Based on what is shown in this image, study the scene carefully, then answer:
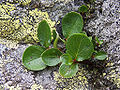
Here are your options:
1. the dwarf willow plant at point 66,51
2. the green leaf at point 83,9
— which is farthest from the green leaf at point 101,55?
the green leaf at point 83,9

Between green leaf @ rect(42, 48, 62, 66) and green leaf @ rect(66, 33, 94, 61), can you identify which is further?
green leaf @ rect(42, 48, 62, 66)

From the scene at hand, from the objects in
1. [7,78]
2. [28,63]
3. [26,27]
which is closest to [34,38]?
[26,27]

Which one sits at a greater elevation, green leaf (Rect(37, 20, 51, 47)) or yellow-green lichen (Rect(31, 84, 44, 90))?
green leaf (Rect(37, 20, 51, 47))

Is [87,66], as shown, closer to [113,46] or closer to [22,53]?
[113,46]

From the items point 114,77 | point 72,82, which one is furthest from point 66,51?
point 114,77

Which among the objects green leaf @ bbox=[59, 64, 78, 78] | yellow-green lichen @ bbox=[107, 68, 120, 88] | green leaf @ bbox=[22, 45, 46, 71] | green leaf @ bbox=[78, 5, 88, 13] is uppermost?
green leaf @ bbox=[78, 5, 88, 13]

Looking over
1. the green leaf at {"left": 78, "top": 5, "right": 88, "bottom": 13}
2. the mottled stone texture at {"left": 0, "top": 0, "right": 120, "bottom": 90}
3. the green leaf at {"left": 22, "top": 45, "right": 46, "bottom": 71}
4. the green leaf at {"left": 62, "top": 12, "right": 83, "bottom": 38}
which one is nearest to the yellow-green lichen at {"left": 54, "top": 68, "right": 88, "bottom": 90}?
the mottled stone texture at {"left": 0, "top": 0, "right": 120, "bottom": 90}

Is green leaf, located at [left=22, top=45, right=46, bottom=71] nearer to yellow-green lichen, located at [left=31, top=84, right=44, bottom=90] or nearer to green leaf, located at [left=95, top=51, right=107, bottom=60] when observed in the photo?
yellow-green lichen, located at [left=31, top=84, right=44, bottom=90]

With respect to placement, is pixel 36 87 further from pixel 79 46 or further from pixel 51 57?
pixel 79 46

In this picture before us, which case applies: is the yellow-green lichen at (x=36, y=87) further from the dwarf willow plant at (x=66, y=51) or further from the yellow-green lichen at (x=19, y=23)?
the yellow-green lichen at (x=19, y=23)
